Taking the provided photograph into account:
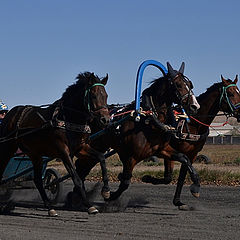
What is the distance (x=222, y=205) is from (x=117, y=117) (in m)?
2.60

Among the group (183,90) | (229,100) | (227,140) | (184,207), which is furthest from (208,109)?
(227,140)

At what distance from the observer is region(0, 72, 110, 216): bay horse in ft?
31.0

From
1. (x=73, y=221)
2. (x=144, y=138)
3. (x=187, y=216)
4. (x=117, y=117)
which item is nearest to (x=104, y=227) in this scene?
(x=73, y=221)

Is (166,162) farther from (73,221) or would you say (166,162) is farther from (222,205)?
(73,221)

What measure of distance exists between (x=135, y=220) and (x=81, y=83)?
95.2 inches

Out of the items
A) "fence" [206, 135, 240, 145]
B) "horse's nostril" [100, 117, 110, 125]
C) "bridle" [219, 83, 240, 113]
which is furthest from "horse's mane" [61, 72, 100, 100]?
"fence" [206, 135, 240, 145]

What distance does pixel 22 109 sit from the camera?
11109mm

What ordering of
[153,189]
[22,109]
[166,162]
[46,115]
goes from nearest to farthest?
[46,115]
[22,109]
[166,162]
[153,189]

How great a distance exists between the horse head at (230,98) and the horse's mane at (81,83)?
256 cm

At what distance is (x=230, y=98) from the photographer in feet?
35.6

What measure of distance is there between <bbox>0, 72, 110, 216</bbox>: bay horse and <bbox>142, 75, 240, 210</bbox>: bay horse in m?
1.88

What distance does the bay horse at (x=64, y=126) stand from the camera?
946cm

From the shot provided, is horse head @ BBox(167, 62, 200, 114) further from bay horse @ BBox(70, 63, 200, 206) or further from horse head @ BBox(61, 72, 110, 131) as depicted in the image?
horse head @ BBox(61, 72, 110, 131)

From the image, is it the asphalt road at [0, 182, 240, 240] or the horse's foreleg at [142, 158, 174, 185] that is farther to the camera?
the horse's foreleg at [142, 158, 174, 185]
